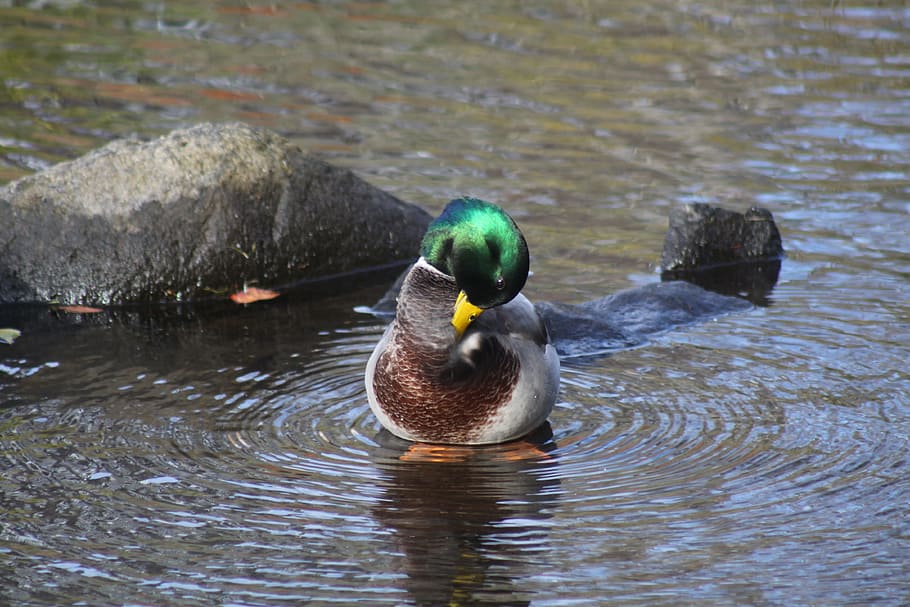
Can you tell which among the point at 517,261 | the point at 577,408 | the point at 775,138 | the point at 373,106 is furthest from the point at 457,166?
the point at 517,261

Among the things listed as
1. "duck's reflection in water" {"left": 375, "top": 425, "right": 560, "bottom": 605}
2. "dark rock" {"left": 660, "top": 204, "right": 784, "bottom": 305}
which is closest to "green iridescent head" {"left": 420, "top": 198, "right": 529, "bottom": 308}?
"duck's reflection in water" {"left": 375, "top": 425, "right": 560, "bottom": 605}

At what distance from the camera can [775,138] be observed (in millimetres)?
10922

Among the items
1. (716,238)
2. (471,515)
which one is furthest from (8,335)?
(716,238)

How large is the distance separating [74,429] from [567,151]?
5.65m

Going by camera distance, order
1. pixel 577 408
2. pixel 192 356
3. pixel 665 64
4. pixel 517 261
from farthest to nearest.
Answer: pixel 665 64 → pixel 192 356 → pixel 577 408 → pixel 517 261

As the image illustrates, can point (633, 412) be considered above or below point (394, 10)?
below

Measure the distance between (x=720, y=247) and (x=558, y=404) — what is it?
2.83m

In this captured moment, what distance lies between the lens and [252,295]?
8055 mm

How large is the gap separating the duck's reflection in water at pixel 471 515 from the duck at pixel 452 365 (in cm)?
10

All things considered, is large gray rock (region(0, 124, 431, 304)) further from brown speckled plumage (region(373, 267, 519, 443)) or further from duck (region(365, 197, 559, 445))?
brown speckled plumage (region(373, 267, 519, 443))

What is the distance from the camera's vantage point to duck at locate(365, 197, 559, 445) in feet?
18.2

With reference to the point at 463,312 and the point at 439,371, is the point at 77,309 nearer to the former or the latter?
the point at 439,371

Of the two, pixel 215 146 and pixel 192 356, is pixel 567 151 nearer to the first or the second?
pixel 215 146

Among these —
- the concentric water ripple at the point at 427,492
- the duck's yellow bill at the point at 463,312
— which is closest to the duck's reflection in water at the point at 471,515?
the concentric water ripple at the point at 427,492
